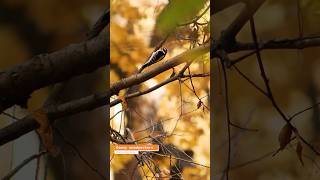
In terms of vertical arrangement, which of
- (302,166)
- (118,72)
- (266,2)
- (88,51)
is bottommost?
(302,166)

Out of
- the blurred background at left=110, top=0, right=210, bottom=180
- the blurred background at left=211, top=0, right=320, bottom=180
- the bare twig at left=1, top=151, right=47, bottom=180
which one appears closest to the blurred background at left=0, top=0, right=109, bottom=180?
the bare twig at left=1, top=151, right=47, bottom=180

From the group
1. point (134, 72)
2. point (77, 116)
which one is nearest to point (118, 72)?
point (134, 72)

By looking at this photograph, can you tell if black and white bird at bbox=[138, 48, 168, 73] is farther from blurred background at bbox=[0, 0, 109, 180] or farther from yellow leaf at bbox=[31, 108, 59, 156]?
yellow leaf at bbox=[31, 108, 59, 156]

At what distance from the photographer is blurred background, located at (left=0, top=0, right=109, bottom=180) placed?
176 cm

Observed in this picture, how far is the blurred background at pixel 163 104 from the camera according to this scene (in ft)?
5.19

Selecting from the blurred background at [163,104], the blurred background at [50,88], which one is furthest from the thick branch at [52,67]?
the blurred background at [163,104]

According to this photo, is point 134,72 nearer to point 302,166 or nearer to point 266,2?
point 266,2

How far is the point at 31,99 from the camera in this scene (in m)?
1.80

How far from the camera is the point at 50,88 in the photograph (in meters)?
1.81

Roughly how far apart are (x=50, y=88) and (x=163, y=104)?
50 centimetres

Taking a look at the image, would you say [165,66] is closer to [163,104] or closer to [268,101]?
[163,104]

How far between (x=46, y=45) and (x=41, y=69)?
110 mm

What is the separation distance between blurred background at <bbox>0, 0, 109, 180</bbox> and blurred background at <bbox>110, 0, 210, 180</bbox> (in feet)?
0.53

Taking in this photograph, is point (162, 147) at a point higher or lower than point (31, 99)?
lower
